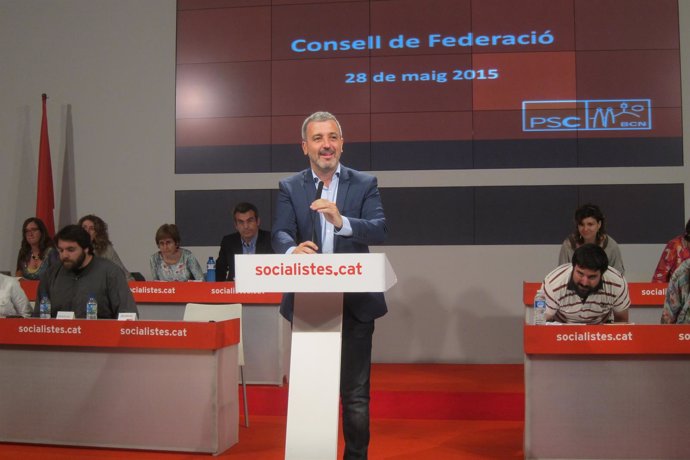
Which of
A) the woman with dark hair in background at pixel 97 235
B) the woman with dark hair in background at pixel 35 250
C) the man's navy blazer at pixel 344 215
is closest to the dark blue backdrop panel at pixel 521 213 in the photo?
the woman with dark hair in background at pixel 97 235

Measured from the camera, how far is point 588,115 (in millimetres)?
6773

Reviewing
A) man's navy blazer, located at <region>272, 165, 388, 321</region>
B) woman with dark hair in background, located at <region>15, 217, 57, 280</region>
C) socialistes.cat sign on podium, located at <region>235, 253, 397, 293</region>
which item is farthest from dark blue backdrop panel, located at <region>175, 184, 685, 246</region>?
socialistes.cat sign on podium, located at <region>235, 253, 397, 293</region>

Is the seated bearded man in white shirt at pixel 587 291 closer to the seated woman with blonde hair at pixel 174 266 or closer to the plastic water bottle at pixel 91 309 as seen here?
the plastic water bottle at pixel 91 309

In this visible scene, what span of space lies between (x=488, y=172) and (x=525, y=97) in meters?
0.81

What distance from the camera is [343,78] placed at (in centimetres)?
705

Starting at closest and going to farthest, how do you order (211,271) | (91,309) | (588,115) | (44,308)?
(91,309)
(44,308)
(211,271)
(588,115)

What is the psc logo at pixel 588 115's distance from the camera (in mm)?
6746

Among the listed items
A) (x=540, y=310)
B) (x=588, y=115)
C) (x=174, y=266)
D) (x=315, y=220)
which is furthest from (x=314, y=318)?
(x=588, y=115)

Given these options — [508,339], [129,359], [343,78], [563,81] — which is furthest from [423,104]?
[129,359]

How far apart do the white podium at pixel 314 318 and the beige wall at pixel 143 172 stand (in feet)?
15.2

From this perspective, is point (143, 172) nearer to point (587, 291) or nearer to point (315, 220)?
point (587, 291)

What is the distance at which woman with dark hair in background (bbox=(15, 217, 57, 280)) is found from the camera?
589 centimetres

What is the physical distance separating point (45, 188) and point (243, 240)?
8.26 feet

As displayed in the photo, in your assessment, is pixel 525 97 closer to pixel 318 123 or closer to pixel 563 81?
pixel 563 81
